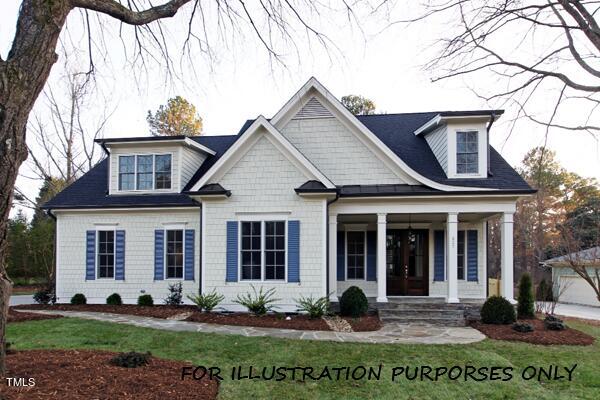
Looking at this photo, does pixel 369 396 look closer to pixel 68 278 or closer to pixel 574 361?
pixel 574 361

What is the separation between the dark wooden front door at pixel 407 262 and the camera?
14168mm

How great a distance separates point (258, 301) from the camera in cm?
1179

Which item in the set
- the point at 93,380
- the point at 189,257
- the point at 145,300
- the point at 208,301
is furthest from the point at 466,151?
the point at 93,380

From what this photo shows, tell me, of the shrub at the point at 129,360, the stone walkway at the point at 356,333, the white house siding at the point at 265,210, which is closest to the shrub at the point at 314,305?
the white house siding at the point at 265,210

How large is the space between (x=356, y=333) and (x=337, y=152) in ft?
19.1

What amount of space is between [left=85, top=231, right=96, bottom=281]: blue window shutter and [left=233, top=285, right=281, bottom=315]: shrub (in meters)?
5.54

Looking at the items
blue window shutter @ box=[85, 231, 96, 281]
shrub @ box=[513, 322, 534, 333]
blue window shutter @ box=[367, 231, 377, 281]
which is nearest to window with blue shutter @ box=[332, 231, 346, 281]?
blue window shutter @ box=[367, 231, 377, 281]

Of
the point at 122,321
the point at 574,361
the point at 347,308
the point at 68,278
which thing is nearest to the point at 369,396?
the point at 574,361

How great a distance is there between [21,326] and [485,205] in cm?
1208

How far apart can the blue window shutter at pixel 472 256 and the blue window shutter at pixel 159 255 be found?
32.2ft

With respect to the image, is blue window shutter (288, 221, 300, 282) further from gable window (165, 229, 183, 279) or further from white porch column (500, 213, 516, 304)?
white porch column (500, 213, 516, 304)

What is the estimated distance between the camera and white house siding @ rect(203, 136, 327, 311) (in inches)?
470

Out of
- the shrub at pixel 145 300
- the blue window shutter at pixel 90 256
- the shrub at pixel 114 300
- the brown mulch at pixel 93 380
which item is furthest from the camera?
the blue window shutter at pixel 90 256

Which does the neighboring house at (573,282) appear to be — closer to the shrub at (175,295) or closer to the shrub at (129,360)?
the shrub at (175,295)
